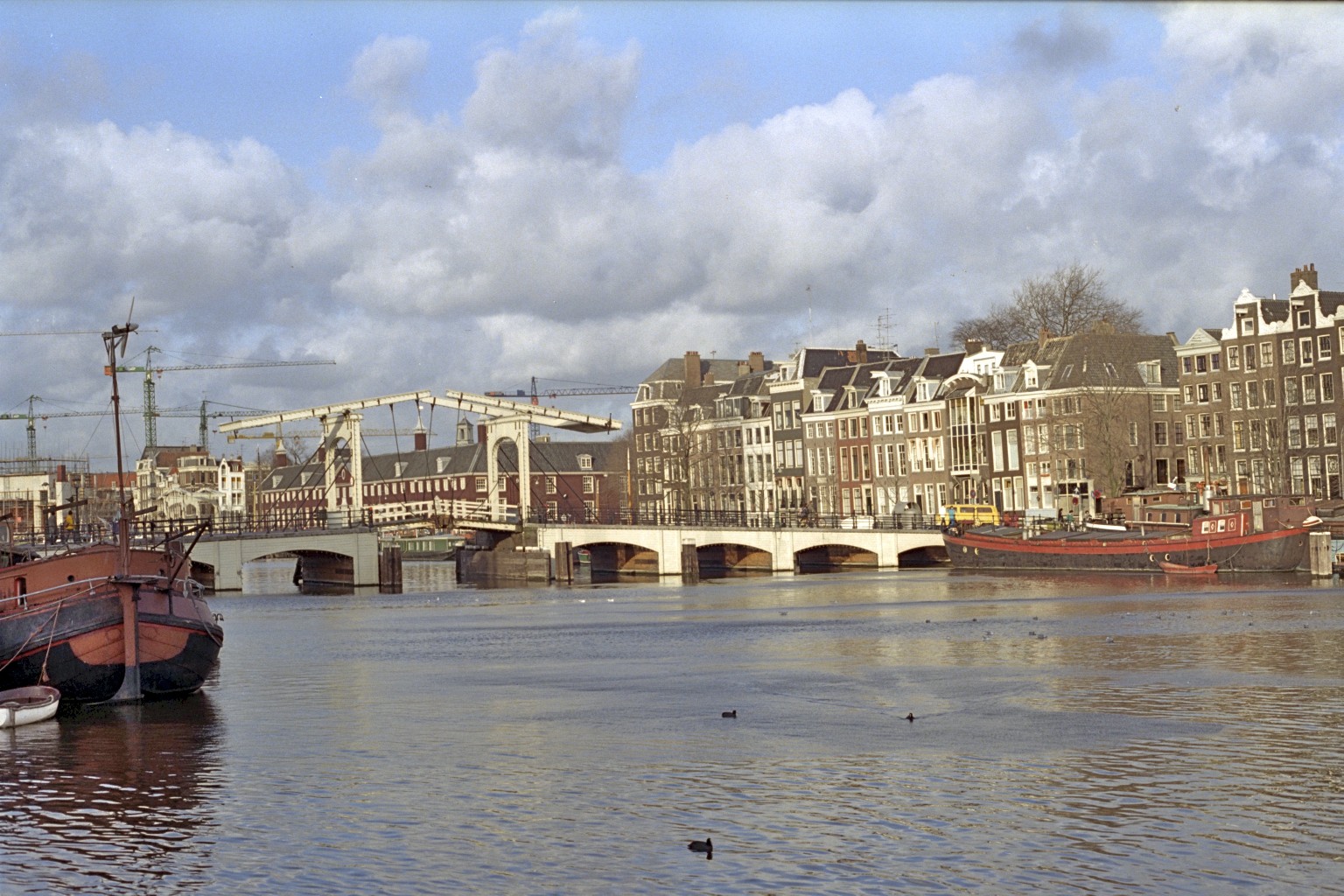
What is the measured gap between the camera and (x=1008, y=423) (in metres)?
105

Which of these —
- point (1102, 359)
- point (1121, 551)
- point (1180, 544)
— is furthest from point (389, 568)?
point (1180, 544)

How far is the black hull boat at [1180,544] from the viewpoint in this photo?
73.5 m

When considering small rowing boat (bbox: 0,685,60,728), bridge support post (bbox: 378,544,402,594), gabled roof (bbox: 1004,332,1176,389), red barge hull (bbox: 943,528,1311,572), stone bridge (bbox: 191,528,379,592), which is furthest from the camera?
gabled roof (bbox: 1004,332,1176,389)

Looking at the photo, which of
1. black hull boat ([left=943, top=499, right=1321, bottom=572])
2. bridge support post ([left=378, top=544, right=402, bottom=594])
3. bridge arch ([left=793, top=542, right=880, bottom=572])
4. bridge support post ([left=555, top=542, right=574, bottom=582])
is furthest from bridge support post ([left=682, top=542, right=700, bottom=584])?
black hull boat ([left=943, top=499, right=1321, bottom=572])

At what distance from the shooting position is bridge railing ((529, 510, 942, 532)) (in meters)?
101

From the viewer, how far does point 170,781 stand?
24.8 m

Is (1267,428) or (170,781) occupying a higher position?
(1267,428)

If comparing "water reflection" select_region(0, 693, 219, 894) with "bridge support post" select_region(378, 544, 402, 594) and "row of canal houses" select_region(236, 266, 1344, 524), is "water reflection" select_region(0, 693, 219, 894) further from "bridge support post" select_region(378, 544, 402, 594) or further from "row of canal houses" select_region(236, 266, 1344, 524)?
"row of canal houses" select_region(236, 266, 1344, 524)

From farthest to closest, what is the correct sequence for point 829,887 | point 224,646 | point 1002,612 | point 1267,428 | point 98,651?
point 1267,428 → point 1002,612 → point 224,646 → point 98,651 → point 829,887

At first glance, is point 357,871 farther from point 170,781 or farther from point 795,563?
point 795,563

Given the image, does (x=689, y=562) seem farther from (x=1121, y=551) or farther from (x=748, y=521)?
(x=1121, y=551)

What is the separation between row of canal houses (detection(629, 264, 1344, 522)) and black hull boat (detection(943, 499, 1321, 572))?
8553mm

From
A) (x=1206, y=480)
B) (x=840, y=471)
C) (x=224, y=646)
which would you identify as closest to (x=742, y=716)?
(x=224, y=646)

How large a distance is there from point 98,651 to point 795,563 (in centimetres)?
6860
